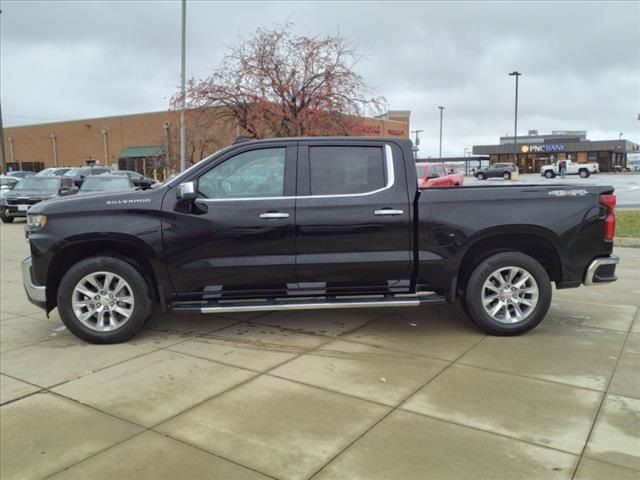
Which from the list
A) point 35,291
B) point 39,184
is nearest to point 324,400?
point 35,291

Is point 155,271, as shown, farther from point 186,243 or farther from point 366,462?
point 366,462

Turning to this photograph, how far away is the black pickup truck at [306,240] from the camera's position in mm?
5160

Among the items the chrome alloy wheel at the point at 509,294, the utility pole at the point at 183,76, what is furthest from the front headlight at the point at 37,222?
the utility pole at the point at 183,76

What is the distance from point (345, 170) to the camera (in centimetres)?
538

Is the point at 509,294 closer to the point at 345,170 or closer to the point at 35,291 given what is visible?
the point at 345,170

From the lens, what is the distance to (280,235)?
5.17 meters

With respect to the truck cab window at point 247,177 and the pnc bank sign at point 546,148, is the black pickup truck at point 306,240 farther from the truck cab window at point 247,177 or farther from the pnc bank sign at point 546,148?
the pnc bank sign at point 546,148

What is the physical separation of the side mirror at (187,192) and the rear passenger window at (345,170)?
1.09m

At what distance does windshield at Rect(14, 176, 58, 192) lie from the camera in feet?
64.2

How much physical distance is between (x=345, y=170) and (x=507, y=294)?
1.95 meters

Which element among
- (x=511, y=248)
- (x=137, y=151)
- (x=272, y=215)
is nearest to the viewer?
(x=272, y=215)

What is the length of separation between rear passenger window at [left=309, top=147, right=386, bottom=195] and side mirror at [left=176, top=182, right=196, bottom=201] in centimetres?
109

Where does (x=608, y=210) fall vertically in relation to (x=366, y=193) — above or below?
below

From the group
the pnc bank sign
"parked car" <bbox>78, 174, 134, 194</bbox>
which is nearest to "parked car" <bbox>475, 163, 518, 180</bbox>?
the pnc bank sign
